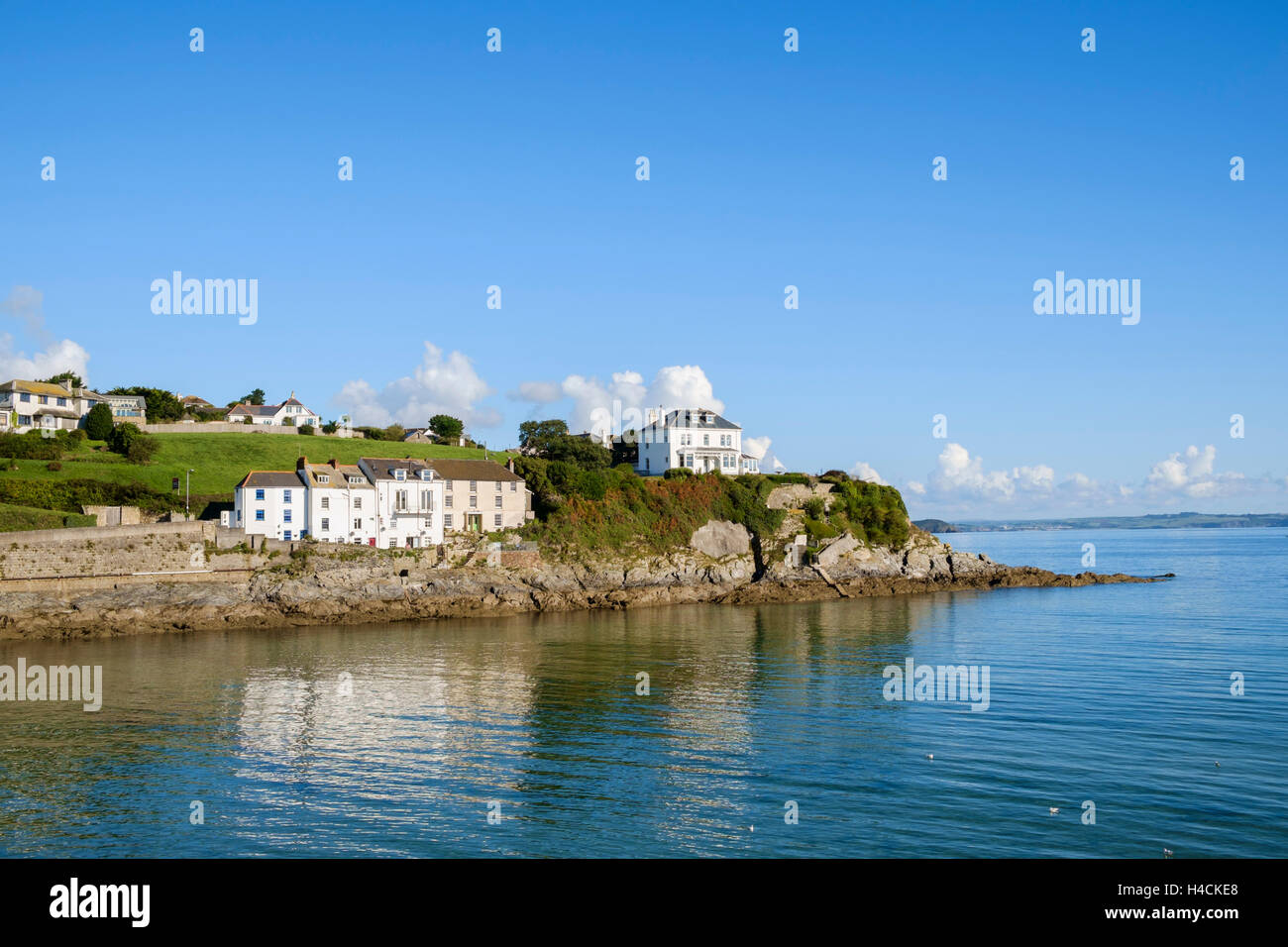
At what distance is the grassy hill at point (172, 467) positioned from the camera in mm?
65125

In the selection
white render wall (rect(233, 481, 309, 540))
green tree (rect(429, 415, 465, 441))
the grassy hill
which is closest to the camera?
white render wall (rect(233, 481, 309, 540))

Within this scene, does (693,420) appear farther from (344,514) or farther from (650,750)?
(650,750)

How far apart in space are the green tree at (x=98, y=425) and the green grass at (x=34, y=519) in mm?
26495

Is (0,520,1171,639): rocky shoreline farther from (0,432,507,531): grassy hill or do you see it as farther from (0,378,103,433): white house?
(0,378,103,433): white house

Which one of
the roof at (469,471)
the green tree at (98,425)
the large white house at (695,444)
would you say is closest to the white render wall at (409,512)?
the roof at (469,471)

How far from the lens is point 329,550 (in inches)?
2488

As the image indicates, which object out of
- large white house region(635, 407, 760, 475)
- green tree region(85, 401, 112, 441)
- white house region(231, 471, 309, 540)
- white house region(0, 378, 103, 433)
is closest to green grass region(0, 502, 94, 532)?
white house region(231, 471, 309, 540)

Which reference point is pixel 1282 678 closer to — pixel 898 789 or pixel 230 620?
pixel 898 789

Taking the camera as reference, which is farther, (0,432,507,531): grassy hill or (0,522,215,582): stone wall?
(0,432,507,531): grassy hill

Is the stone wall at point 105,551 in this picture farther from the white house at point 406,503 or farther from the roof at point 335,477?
the white house at point 406,503

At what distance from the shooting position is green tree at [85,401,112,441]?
283 feet

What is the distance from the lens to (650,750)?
26.6m

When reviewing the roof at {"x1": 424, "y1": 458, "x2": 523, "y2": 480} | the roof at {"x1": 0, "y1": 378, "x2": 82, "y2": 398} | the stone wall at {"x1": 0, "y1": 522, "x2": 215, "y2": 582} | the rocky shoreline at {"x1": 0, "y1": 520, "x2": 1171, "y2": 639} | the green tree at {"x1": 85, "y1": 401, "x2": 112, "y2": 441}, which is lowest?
the rocky shoreline at {"x1": 0, "y1": 520, "x2": 1171, "y2": 639}
